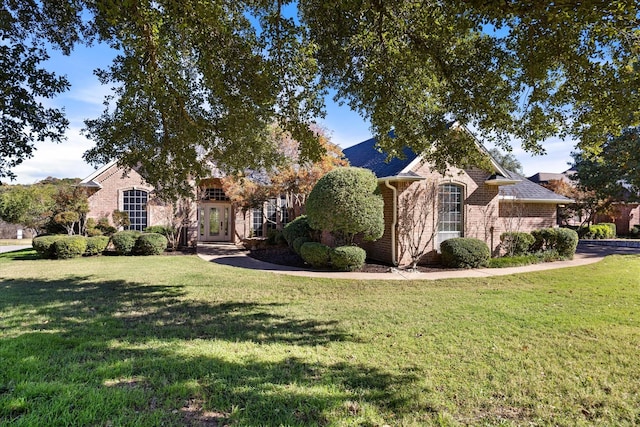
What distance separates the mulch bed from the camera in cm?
1276

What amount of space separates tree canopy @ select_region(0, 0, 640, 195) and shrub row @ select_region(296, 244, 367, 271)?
5169 millimetres

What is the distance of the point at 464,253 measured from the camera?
12836 mm

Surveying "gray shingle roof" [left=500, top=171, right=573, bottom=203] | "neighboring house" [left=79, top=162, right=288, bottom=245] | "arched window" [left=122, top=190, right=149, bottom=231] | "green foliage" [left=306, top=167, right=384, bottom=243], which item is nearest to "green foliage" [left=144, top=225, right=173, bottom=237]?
"neighboring house" [left=79, top=162, right=288, bottom=245]

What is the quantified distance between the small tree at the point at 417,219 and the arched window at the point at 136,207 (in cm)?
1508

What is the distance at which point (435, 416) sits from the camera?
338 centimetres

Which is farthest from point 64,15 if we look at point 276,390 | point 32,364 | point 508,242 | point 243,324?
point 508,242

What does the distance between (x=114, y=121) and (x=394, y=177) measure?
8.81 meters

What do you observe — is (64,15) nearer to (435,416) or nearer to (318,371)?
(318,371)

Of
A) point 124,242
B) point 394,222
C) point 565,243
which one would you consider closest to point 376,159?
point 394,222

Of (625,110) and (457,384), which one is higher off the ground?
(625,110)

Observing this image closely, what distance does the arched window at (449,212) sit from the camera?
1415cm

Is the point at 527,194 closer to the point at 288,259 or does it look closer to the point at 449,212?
the point at 449,212

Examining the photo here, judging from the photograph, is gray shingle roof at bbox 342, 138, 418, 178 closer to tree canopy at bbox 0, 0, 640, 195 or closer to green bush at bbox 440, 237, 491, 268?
tree canopy at bbox 0, 0, 640, 195

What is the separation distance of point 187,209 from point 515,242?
651 inches
